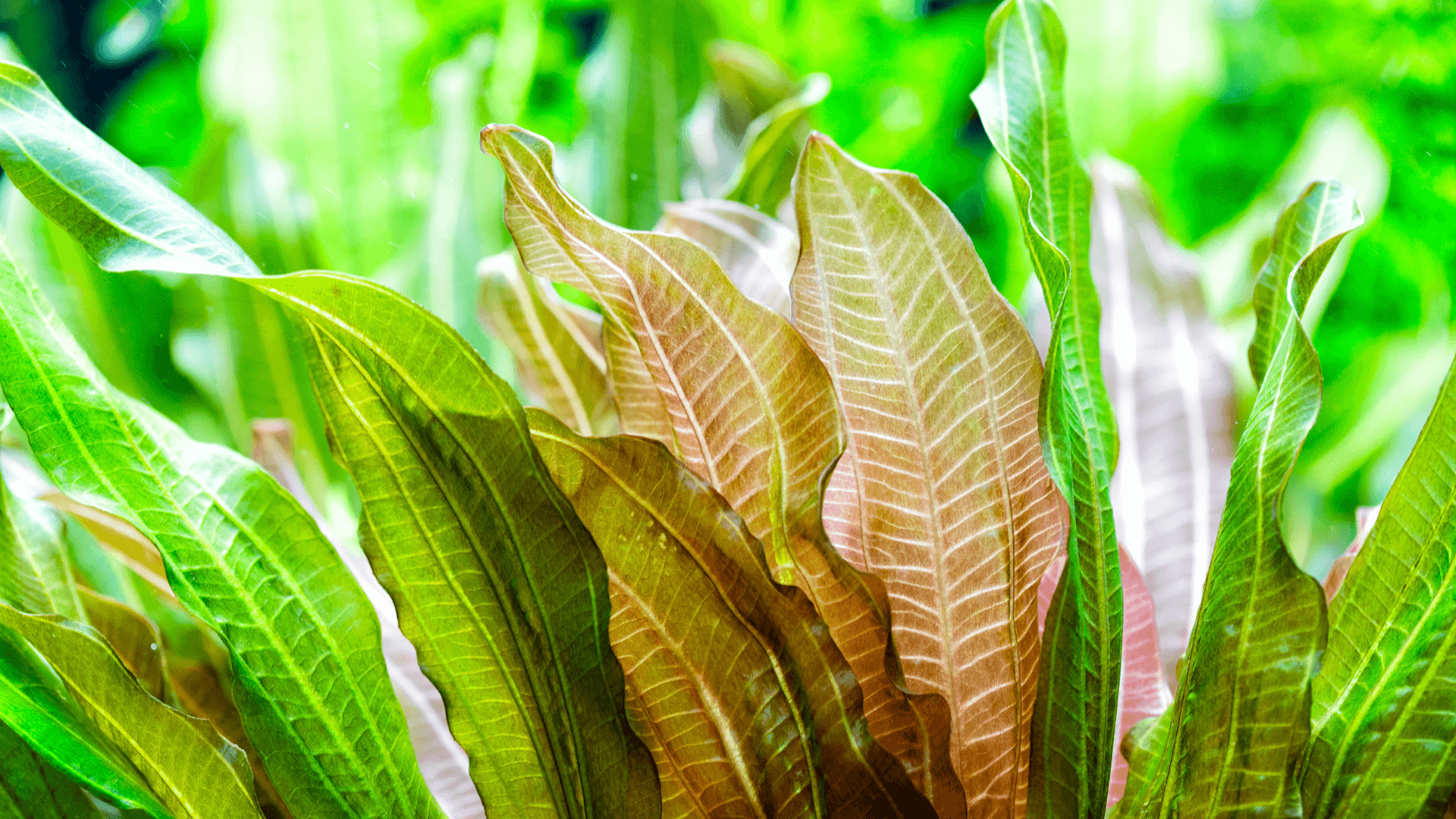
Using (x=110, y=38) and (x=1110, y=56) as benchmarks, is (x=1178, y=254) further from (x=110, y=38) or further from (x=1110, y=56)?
(x=110, y=38)

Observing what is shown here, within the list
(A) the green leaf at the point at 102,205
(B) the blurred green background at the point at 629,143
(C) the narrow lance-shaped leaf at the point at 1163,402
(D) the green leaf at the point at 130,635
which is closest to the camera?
(A) the green leaf at the point at 102,205

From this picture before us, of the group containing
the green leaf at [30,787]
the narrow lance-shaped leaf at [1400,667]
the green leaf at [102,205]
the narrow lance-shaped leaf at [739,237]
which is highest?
the narrow lance-shaped leaf at [739,237]

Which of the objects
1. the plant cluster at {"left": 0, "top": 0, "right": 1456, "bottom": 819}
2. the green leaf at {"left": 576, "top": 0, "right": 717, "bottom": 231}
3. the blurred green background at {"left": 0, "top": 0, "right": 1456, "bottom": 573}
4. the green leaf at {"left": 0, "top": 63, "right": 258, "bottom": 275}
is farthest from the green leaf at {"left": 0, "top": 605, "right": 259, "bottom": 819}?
the green leaf at {"left": 576, "top": 0, "right": 717, "bottom": 231}

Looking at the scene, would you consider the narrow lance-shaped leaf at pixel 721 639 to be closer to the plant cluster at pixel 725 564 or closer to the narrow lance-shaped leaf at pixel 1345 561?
the plant cluster at pixel 725 564

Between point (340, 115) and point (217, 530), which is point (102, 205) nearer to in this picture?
point (217, 530)

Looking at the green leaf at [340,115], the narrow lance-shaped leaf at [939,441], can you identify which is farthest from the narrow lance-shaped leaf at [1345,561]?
the green leaf at [340,115]

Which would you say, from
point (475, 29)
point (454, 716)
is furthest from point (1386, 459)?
point (475, 29)
